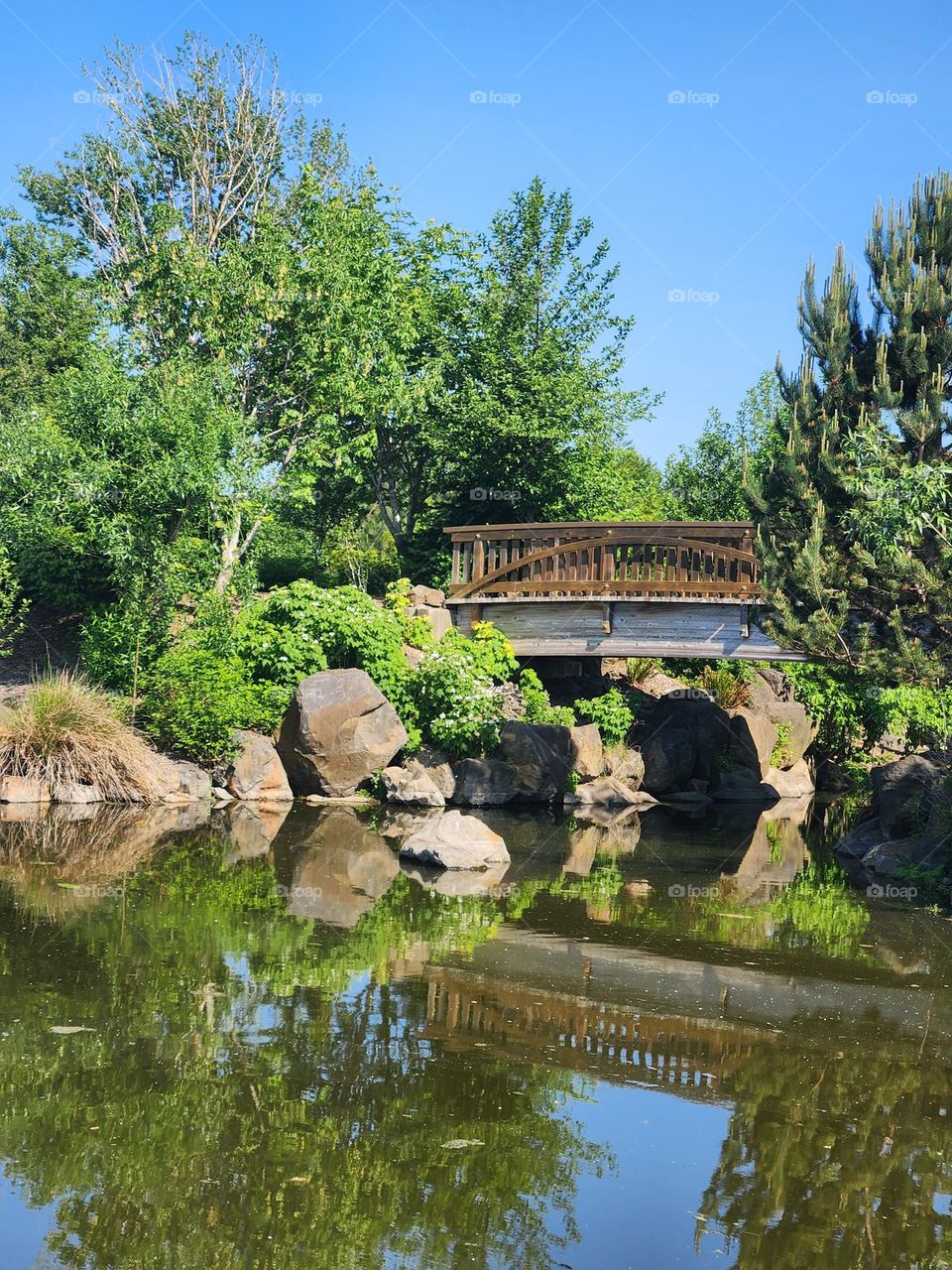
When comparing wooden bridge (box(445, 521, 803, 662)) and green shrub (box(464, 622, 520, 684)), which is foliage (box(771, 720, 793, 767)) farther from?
green shrub (box(464, 622, 520, 684))

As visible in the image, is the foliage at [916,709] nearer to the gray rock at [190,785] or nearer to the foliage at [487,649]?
the foliage at [487,649]

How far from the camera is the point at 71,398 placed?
19016 millimetres

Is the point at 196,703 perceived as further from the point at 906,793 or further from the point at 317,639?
the point at 906,793

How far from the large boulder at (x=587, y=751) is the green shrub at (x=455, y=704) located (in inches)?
57.2

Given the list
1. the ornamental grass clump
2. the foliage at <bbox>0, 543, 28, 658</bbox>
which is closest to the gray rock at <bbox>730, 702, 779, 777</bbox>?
the ornamental grass clump

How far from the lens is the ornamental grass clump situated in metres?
17.5

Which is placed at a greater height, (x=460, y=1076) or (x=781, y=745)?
(x=781, y=745)

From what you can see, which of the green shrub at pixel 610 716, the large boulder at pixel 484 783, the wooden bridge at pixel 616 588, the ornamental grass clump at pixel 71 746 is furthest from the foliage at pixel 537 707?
the ornamental grass clump at pixel 71 746

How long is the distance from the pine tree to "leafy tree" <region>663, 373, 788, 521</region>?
60.4 feet

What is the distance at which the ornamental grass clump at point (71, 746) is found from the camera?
687 inches

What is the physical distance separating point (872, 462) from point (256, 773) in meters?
10.5

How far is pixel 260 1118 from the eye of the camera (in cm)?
615

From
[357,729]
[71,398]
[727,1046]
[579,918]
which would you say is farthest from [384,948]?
[71,398]

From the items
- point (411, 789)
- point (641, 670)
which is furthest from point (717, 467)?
point (411, 789)
